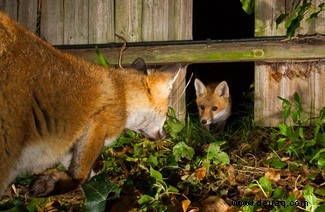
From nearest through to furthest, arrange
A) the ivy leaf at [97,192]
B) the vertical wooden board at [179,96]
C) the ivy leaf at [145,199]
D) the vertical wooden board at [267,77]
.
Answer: the ivy leaf at [97,192] → the ivy leaf at [145,199] → the vertical wooden board at [267,77] → the vertical wooden board at [179,96]

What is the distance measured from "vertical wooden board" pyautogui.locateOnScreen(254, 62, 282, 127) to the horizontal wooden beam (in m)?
0.20

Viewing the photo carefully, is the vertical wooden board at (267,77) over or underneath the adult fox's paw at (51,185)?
over

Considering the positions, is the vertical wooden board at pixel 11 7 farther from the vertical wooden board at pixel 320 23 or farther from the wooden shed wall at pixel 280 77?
the vertical wooden board at pixel 320 23

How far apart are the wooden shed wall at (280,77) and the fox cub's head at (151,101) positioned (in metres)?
1.79

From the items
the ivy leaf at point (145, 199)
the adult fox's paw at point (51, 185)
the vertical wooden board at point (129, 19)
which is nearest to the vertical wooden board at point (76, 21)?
the vertical wooden board at point (129, 19)

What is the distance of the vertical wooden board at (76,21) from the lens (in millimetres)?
6363

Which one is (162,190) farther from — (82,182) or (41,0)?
(41,0)

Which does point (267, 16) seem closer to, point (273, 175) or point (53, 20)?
point (273, 175)

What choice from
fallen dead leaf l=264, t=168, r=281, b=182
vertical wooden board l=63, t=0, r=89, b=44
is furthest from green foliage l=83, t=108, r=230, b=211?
vertical wooden board l=63, t=0, r=89, b=44

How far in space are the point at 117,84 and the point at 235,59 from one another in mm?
2248

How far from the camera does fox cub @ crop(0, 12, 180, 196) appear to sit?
303 centimetres

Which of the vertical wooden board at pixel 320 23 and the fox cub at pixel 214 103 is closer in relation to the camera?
the vertical wooden board at pixel 320 23

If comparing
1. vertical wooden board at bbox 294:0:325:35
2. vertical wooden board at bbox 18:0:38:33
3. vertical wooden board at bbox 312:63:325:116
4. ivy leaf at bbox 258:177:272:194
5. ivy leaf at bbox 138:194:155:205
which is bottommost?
ivy leaf at bbox 138:194:155:205

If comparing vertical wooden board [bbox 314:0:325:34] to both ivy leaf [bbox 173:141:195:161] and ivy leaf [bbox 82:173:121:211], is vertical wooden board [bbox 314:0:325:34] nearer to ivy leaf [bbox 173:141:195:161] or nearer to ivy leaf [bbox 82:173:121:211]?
ivy leaf [bbox 173:141:195:161]
